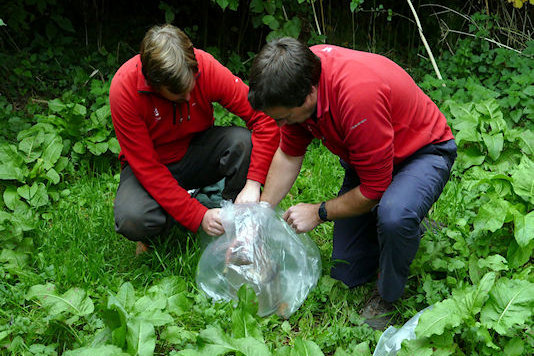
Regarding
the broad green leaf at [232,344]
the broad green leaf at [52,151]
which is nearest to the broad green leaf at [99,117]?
the broad green leaf at [52,151]

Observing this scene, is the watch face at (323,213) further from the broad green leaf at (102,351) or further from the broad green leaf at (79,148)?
the broad green leaf at (79,148)

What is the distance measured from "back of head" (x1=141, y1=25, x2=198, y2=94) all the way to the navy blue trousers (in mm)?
1003

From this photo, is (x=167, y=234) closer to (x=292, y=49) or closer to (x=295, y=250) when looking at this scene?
(x=295, y=250)

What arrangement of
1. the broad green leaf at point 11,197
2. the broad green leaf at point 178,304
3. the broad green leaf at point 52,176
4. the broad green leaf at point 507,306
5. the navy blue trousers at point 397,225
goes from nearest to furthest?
the broad green leaf at point 507,306 < the navy blue trousers at point 397,225 < the broad green leaf at point 178,304 < the broad green leaf at point 11,197 < the broad green leaf at point 52,176

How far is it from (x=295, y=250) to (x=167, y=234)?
767mm

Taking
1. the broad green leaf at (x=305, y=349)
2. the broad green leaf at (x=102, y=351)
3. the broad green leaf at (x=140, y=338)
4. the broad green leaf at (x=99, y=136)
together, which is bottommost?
the broad green leaf at (x=99, y=136)

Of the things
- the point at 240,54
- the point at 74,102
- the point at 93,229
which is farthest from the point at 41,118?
the point at 240,54

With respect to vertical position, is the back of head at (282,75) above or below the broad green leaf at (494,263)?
above

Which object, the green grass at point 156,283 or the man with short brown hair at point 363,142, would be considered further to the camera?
the green grass at point 156,283

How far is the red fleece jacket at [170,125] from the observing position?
8.18ft

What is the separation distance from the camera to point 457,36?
505 centimetres

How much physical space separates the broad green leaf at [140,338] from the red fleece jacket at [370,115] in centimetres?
102

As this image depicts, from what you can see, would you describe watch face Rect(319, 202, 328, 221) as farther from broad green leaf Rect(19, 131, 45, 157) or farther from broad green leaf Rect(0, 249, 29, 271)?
broad green leaf Rect(19, 131, 45, 157)

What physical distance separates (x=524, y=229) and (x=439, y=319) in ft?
2.41
